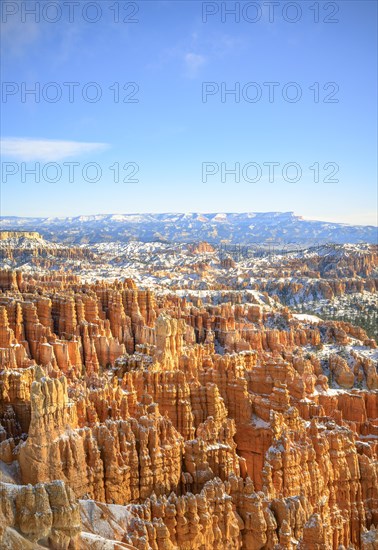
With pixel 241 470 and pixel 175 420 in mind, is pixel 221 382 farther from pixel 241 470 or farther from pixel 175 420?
pixel 241 470

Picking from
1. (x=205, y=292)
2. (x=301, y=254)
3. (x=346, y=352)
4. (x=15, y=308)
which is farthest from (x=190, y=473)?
(x=301, y=254)

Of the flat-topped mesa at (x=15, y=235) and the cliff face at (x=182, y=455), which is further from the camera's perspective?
the flat-topped mesa at (x=15, y=235)

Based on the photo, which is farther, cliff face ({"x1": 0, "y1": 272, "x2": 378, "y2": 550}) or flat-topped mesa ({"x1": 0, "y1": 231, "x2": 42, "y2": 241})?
flat-topped mesa ({"x1": 0, "y1": 231, "x2": 42, "y2": 241})

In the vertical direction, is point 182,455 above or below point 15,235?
below

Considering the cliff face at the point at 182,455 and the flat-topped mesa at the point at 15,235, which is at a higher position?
the flat-topped mesa at the point at 15,235

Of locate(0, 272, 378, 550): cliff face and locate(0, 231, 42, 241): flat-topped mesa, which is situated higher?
locate(0, 231, 42, 241): flat-topped mesa

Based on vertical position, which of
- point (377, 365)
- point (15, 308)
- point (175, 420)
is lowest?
point (377, 365)

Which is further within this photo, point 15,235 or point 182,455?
point 15,235

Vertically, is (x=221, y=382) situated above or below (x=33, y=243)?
below
